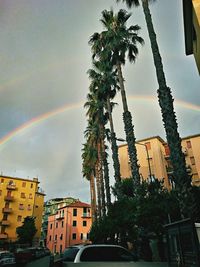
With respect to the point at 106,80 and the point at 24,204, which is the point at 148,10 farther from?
the point at 24,204

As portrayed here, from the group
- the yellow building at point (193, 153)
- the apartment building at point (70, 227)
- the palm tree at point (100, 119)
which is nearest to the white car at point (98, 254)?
the palm tree at point (100, 119)

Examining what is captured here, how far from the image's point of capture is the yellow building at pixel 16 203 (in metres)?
56.3

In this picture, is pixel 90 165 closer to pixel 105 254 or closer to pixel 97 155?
pixel 97 155

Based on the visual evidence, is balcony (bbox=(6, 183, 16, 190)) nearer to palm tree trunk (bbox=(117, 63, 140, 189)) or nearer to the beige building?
the beige building

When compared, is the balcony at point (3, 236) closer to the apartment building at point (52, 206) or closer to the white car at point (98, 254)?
the apartment building at point (52, 206)

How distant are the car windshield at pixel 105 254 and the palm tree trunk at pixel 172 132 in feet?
8.97

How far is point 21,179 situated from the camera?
63.8 m

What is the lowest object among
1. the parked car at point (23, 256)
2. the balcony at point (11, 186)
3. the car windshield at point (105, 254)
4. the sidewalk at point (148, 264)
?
the parked car at point (23, 256)

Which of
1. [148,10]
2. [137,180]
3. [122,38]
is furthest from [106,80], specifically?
[137,180]

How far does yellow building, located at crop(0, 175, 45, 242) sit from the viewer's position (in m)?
56.3

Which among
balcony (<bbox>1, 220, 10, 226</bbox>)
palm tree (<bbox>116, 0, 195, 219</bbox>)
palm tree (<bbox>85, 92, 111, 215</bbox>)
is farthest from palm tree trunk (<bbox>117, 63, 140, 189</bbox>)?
balcony (<bbox>1, 220, 10, 226</bbox>)

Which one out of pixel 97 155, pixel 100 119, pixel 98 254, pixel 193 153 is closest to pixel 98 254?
pixel 98 254

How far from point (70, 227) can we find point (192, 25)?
61.4 metres

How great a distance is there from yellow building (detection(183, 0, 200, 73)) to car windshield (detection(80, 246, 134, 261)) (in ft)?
37.4
